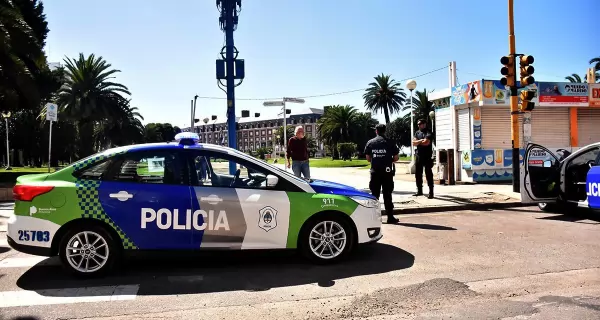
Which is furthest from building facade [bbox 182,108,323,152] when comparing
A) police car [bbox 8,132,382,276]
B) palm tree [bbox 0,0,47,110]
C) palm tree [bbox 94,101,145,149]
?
police car [bbox 8,132,382,276]

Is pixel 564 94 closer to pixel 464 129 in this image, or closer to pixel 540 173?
pixel 464 129

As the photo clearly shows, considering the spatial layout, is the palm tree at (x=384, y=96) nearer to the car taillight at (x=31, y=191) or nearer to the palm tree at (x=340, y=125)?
the palm tree at (x=340, y=125)

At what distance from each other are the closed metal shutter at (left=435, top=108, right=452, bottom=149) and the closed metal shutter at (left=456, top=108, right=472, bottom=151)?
0.39 meters

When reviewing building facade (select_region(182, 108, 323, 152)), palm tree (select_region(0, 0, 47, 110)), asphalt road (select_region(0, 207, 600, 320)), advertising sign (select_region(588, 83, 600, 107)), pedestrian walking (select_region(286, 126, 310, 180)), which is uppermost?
building facade (select_region(182, 108, 323, 152))

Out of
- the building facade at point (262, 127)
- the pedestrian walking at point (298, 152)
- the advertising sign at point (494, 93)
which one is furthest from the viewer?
the building facade at point (262, 127)

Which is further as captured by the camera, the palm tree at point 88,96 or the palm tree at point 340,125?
the palm tree at point 340,125

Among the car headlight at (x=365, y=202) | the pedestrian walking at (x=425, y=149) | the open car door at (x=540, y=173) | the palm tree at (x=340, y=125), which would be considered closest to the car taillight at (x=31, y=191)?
the car headlight at (x=365, y=202)

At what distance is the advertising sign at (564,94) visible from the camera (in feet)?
51.8

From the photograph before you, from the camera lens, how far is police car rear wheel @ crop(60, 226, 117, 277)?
16.5 ft

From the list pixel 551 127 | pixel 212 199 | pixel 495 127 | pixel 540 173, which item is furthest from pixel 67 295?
pixel 551 127

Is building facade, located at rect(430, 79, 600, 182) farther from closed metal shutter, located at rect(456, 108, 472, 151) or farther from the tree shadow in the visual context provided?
the tree shadow

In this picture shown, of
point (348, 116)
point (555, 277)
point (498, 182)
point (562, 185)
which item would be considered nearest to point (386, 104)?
point (348, 116)

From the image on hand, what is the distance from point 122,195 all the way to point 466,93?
13.2 metres

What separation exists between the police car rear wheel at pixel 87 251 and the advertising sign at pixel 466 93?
13228 millimetres
